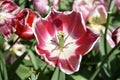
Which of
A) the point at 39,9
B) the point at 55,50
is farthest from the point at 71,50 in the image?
the point at 39,9

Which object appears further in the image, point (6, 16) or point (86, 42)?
point (6, 16)

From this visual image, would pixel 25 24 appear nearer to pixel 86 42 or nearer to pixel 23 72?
pixel 86 42

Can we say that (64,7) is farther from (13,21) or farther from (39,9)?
(13,21)

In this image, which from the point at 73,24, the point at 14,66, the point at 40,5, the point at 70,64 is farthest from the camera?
the point at 40,5

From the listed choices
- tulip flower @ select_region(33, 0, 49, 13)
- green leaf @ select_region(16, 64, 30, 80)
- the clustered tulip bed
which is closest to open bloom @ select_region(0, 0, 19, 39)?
the clustered tulip bed

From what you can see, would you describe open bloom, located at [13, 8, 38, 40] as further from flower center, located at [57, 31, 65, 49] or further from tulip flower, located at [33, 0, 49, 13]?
tulip flower, located at [33, 0, 49, 13]

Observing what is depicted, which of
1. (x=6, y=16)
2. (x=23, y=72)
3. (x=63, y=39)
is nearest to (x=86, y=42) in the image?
(x=63, y=39)

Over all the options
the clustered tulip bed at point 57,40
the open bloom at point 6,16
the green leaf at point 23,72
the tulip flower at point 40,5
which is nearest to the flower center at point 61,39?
the clustered tulip bed at point 57,40
